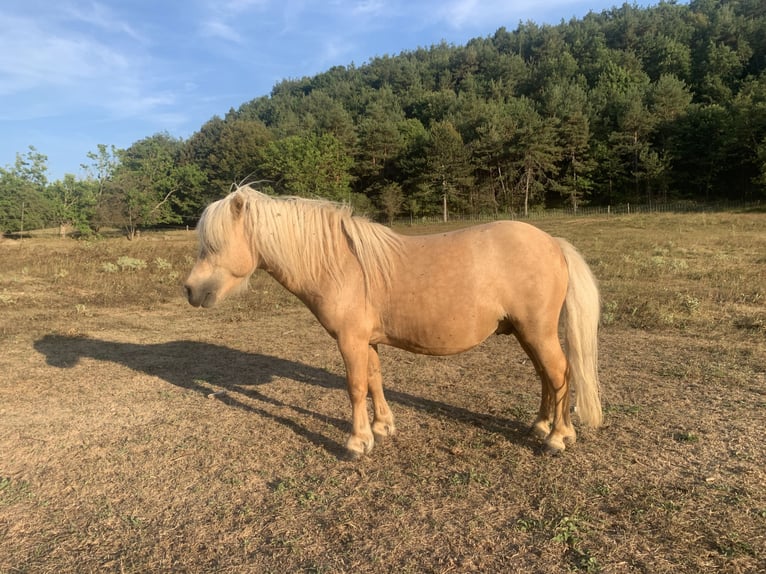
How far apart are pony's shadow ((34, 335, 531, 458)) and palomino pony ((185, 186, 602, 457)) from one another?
2.64 ft

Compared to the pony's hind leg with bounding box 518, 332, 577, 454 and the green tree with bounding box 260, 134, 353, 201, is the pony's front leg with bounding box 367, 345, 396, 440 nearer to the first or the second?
Result: the pony's hind leg with bounding box 518, 332, 577, 454

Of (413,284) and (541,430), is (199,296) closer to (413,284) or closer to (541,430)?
(413,284)

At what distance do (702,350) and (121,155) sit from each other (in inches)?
2555

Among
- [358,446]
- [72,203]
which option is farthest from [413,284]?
[72,203]

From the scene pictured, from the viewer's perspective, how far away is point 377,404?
4.08 m

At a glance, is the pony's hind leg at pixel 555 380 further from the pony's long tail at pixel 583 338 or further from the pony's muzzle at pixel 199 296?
the pony's muzzle at pixel 199 296

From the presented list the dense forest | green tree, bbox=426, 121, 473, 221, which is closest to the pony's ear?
the dense forest

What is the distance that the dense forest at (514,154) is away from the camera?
4956 centimetres

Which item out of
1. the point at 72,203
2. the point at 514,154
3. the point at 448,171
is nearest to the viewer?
the point at 72,203

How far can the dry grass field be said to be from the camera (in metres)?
2.48

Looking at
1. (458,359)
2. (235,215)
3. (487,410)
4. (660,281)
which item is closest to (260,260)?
(235,215)

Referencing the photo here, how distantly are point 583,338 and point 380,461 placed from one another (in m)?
1.96

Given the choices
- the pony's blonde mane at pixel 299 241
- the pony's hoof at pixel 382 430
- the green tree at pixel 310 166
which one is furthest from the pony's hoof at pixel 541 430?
the green tree at pixel 310 166

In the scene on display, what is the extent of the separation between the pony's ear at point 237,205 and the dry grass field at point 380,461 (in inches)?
81.8
